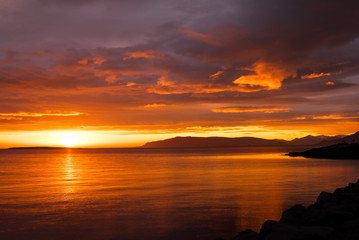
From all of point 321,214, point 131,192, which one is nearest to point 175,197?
point 131,192

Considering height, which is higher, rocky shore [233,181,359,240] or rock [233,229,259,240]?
rocky shore [233,181,359,240]

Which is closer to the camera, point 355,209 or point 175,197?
point 355,209

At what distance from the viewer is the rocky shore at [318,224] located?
34.3 ft

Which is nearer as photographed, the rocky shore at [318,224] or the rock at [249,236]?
the rocky shore at [318,224]

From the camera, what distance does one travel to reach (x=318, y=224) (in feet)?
42.5

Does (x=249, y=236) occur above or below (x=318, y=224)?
below

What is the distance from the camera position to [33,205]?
21.4 meters

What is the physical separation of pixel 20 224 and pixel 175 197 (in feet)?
37.7

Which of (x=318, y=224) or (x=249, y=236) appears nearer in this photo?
(x=249, y=236)

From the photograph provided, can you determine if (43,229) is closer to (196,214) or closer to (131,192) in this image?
(196,214)

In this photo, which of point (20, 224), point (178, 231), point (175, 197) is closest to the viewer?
point (178, 231)

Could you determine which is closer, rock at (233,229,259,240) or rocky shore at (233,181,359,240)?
rocky shore at (233,181,359,240)

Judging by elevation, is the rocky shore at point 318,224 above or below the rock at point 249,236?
above

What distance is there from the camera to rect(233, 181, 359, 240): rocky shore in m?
10.5
